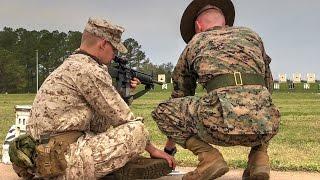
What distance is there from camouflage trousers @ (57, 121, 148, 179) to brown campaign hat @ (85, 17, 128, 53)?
66cm

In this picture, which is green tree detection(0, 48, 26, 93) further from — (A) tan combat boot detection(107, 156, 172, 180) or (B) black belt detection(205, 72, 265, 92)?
(B) black belt detection(205, 72, 265, 92)

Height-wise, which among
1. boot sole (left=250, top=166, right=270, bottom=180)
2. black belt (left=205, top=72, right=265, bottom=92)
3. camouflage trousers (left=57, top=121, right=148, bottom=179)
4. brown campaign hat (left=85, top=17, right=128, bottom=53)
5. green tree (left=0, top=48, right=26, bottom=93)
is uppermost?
green tree (left=0, top=48, right=26, bottom=93)

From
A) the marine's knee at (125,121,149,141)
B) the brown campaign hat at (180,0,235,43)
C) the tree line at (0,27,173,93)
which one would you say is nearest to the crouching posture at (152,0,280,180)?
the brown campaign hat at (180,0,235,43)

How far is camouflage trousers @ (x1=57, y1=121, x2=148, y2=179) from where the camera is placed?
15.8 ft

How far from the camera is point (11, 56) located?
84875 mm

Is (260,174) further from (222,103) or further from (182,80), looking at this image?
(182,80)

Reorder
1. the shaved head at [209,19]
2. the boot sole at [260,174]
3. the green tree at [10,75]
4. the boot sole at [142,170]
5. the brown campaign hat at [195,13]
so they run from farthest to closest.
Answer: the green tree at [10,75] → the brown campaign hat at [195,13] → the shaved head at [209,19] → the boot sole at [142,170] → the boot sole at [260,174]

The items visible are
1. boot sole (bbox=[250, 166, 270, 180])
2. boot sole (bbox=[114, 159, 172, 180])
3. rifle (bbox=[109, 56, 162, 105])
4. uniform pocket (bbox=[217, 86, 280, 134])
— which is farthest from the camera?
rifle (bbox=[109, 56, 162, 105])

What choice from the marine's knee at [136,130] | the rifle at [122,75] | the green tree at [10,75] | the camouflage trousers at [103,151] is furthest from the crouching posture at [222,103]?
the green tree at [10,75]

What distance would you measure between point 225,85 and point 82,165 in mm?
1233

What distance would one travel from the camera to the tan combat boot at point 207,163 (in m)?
4.83

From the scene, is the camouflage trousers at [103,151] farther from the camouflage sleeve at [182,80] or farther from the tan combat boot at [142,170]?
the camouflage sleeve at [182,80]

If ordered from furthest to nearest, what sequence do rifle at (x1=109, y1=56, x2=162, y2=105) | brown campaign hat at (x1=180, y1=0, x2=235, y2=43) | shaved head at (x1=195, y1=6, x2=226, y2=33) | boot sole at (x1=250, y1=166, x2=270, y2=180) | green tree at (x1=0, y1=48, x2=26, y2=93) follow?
green tree at (x1=0, y1=48, x2=26, y2=93) → rifle at (x1=109, y1=56, x2=162, y2=105) → brown campaign hat at (x1=180, y1=0, x2=235, y2=43) → shaved head at (x1=195, y1=6, x2=226, y2=33) → boot sole at (x1=250, y1=166, x2=270, y2=180)

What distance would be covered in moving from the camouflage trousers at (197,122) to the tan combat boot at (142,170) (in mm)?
242
